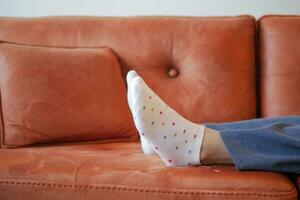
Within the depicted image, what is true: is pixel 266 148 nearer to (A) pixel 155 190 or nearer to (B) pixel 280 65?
(A) pixel 155 190

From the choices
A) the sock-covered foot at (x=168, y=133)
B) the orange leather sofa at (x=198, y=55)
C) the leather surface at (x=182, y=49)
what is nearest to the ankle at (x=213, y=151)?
the sock-covered foot at (x=168, y=133)

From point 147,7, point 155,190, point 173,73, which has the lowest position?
point 155,190

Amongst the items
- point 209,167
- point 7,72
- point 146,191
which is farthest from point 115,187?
point 7,72

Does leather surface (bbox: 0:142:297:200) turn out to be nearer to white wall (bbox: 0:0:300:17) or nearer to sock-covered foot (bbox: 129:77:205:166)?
sock-covered foot (bbox: 129:77:205:166)

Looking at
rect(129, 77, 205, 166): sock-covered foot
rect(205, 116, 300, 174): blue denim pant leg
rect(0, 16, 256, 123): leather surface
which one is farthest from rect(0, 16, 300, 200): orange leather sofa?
rect(205, 116, 300, 174): blue denim pant leg

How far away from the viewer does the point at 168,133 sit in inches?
27.2

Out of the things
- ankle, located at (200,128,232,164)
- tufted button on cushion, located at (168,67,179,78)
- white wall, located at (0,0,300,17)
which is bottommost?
ankle, located at (200,128,232,164)

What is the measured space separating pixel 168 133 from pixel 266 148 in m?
0.19

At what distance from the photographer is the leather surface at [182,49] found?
3.41ft

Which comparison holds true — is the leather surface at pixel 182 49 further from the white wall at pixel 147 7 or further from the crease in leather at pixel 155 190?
the crease in leather at pixel 155 190

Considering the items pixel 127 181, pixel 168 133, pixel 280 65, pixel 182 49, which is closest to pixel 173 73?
pixel 182 49

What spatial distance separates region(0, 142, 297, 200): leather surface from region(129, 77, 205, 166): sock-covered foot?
0.03 m

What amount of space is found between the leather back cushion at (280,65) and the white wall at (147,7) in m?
0.27

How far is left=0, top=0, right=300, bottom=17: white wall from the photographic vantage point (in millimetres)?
1351
